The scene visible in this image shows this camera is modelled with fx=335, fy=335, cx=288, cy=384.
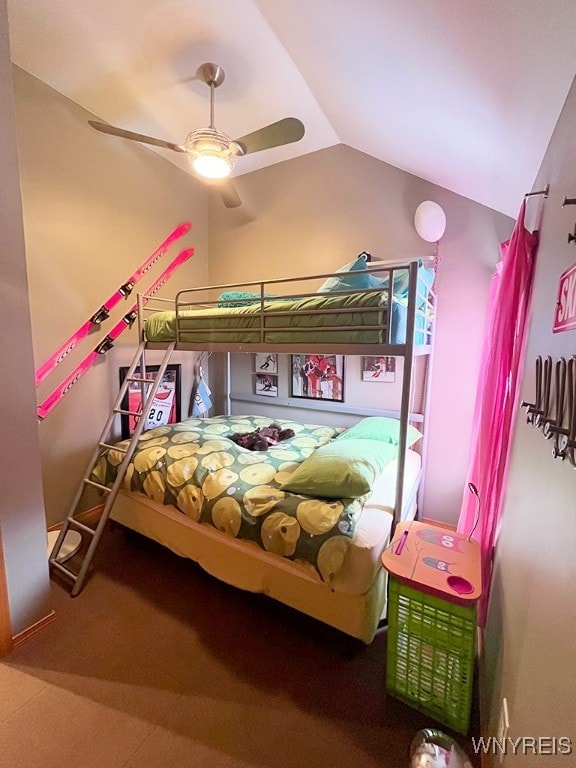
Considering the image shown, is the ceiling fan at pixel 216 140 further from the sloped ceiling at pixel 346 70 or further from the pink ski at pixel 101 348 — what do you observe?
the pink ski at pixel 101 348

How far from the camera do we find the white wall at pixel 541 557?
70 centimetres

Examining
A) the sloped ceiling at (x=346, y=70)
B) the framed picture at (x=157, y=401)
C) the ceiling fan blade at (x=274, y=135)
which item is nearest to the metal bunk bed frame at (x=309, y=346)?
the framed picture at (x=157, y=401)

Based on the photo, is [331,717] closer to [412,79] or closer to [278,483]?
[278,483]

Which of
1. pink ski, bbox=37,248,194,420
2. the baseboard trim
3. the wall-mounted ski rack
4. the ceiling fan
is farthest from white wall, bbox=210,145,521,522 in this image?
the baseboard trim

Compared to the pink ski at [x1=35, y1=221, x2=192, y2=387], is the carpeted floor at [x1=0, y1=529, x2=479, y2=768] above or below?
below

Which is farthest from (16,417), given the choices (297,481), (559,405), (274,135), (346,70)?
(346,70)

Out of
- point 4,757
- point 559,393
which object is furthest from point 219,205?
point 4,757

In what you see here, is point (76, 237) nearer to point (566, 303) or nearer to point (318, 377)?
point (318, 377)

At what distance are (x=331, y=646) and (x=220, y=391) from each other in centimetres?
278

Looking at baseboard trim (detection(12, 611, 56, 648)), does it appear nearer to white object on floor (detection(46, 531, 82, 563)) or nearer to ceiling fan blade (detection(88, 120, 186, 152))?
white object on floor (detection(46, 531, 82, 563))

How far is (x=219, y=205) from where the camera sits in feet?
12.1

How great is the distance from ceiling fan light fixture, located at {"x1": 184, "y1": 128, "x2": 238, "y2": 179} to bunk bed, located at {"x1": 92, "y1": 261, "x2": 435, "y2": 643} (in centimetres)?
83

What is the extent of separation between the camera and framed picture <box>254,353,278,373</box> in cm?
348

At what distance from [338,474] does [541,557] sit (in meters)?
0.98
